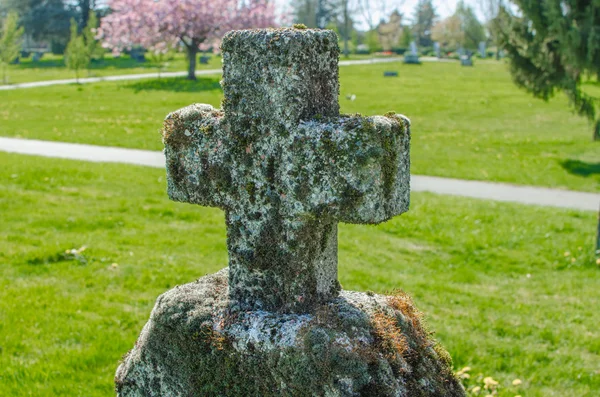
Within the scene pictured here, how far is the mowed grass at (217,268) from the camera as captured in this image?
197 inches

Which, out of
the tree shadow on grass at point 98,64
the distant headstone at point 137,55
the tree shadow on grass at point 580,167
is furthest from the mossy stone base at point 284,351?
the distant headstone at point 137,55

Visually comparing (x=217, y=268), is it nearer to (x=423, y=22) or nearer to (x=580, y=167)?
(x=580, y=167)

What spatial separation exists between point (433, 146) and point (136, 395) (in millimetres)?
14456

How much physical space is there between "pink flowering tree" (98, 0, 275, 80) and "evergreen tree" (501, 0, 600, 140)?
20.7 meters

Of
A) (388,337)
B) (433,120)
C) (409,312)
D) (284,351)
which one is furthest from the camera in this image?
(433,120)

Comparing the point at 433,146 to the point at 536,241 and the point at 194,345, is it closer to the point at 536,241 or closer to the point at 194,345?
the point at 536,241

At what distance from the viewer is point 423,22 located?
295 feet

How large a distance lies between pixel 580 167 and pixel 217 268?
9.93 meters

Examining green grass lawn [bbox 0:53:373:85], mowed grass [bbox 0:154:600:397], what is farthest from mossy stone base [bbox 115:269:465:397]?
green grass lawn [bbox 0:53:373:85]

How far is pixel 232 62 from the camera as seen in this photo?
245 cm

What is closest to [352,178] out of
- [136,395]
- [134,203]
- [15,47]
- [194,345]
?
[194,345]

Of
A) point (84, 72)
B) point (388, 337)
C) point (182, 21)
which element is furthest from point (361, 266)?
point (84, 72)

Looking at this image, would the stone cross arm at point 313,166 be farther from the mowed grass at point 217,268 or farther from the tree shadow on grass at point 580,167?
the tree shadow on grass at point 580,167

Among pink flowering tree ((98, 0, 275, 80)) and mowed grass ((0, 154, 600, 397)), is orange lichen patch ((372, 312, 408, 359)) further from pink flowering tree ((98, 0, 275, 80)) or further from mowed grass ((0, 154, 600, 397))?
pink flowering tree ((98, 0, 275, 80))
